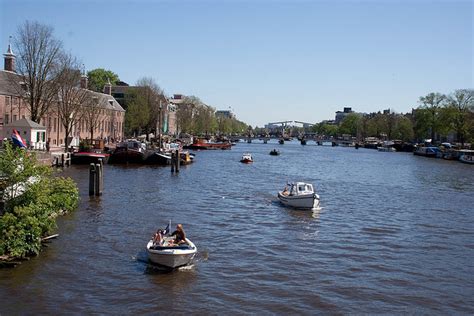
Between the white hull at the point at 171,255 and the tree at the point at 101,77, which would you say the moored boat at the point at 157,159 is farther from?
the tree at the point at 101,77

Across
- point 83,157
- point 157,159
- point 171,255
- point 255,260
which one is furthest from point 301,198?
point 157,159

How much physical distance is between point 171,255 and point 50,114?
67551 millimetres

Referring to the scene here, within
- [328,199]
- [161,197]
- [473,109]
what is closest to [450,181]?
[328,199]

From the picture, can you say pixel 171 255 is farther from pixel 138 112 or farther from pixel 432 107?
pixel 432 107

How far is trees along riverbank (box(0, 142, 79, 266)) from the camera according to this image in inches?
918

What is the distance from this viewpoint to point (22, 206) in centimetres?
2544

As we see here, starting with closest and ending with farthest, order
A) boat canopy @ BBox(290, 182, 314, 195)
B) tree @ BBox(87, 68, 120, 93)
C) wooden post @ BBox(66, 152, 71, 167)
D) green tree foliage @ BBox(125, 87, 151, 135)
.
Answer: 1. boat canopy @ BBox(290, 182, 314, 195)
2. wooden post @ BBox(66, 152, 71, 167)
3. green tree foliage @ BBox(125, 87, 151, 135)
4. tree @ BBox(87, 68, 120, 93)

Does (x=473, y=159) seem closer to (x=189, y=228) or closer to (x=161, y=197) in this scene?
(x=161, y=197)

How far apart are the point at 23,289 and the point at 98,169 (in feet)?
83.0

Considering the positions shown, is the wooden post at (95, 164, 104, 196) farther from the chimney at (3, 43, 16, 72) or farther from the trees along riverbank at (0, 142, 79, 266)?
the chimney at (3, 43, 16, 72)

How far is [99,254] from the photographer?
87.3 ft

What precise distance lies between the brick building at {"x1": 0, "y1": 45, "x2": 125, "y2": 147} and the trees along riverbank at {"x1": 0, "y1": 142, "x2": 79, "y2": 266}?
48019 millimetres

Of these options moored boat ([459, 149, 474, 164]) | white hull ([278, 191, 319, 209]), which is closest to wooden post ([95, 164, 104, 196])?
white hull ([278, 191, 319, 209])

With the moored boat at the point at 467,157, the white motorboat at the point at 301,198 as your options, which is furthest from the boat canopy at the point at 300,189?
the moored boat at the point at 467,157
